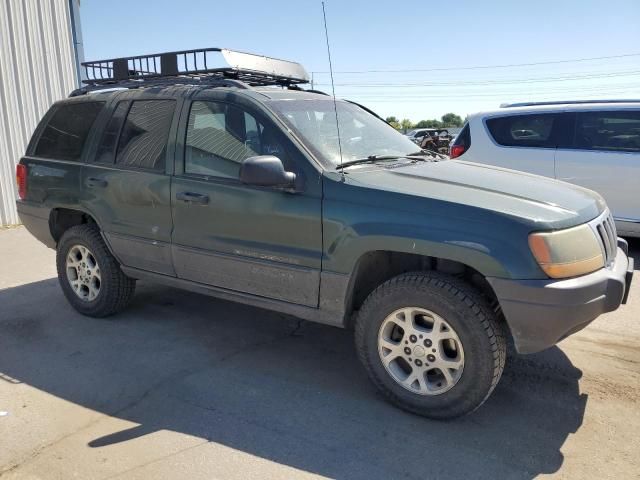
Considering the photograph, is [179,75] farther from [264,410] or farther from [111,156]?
[264,410]

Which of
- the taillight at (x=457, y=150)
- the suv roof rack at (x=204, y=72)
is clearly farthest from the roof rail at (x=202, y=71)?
the taillight at (x=457, y=150)

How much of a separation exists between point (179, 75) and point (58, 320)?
2.33 m

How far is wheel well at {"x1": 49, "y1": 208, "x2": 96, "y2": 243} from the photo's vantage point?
5035 millimetres

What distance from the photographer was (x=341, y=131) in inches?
158

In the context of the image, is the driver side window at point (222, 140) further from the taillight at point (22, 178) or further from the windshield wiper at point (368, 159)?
the taillight at point (22, 178)

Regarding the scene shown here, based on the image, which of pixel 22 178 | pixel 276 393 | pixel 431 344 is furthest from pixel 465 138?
pixel 22 178

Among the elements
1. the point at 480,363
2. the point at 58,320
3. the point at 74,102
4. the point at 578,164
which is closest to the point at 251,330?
the point at 58,320

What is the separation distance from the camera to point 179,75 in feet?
15.2

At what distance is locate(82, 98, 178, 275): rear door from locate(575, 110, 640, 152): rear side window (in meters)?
5.10

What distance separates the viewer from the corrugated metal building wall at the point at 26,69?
9016 mm

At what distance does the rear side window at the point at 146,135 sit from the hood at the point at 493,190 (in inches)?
61.4

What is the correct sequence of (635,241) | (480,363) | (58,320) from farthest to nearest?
1. (635,241)
2. (58,320)
3. (480,363)

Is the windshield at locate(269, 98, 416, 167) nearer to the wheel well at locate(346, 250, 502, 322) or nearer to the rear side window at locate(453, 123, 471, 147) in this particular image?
the wheel well at locate(346, 250, 502, 322)

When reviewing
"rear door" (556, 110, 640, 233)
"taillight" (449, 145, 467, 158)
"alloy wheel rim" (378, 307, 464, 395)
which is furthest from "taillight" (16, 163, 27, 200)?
"rear door" (556, 110, 640, 233)
